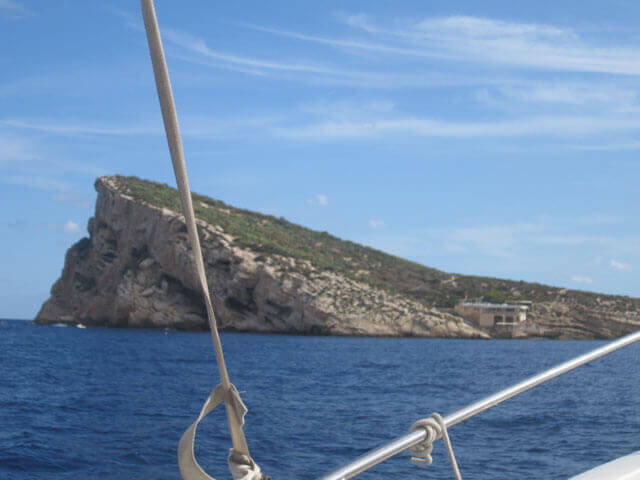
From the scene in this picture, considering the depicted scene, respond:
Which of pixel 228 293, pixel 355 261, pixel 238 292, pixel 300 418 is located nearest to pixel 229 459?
pixel 300 418

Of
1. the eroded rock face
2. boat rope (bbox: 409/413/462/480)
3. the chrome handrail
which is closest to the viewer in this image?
the chrome handrail

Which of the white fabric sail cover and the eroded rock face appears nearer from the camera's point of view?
the white fabric sail cover

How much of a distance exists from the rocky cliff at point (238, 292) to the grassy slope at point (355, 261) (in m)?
0.39

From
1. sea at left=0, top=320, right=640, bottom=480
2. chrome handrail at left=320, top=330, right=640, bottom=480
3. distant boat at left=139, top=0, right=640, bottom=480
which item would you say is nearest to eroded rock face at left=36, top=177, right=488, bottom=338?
sea at left=0, top=320, right=640, bottom=480

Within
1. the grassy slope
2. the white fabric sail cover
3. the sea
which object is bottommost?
the sea

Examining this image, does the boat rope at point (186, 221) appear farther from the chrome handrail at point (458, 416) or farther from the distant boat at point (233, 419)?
the chrome handrail at point (458, 416)

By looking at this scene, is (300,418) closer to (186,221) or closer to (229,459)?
(229,459)

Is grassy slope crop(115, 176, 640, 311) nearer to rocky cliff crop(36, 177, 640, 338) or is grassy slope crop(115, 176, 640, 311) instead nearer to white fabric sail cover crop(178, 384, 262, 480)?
rocky cliff crop(36, 177, 640, 338)

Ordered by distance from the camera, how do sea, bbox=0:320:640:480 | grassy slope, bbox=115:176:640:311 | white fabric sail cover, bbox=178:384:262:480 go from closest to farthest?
white fabric sail cover, bbox=178:384:262:480 < sea, bbox=0:320:640:480 < grassy slope, bbox=115:176:640:311

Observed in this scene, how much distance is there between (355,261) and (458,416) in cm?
8663

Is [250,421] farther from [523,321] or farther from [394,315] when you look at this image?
[523,321]

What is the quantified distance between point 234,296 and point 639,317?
4794 centimetres

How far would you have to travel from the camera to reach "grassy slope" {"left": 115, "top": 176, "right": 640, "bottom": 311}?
73.8 meters

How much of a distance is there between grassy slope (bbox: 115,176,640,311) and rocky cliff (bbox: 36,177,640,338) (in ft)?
1.28
